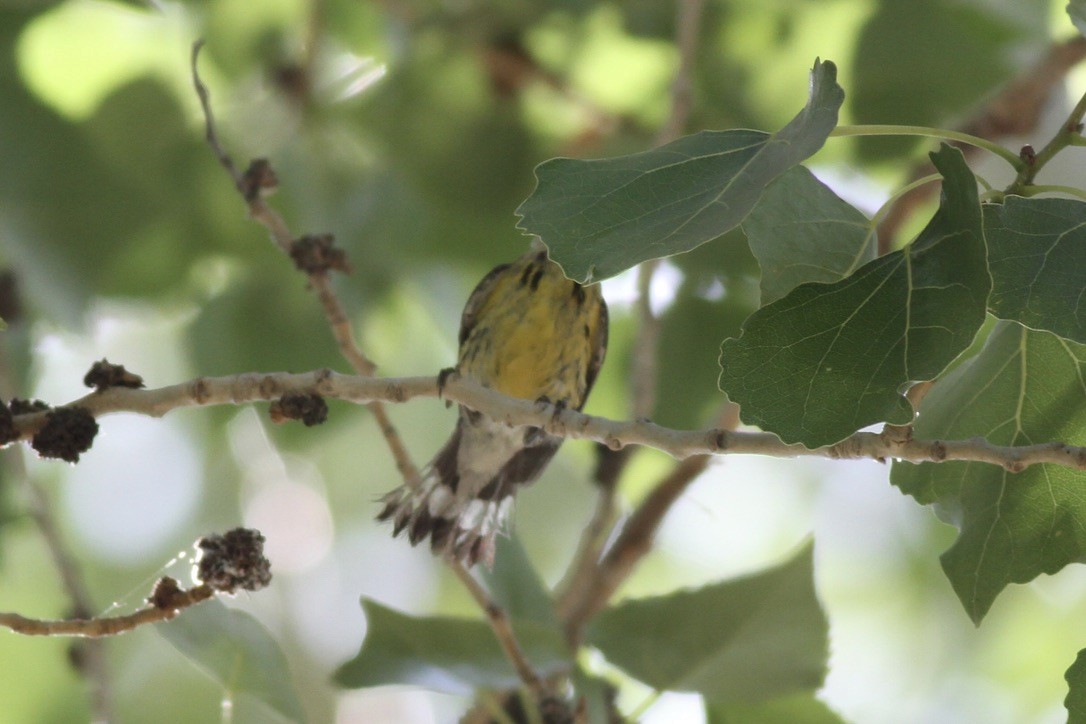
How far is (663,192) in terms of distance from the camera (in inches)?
76.5

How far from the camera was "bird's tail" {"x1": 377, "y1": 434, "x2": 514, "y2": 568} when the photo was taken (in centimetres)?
353

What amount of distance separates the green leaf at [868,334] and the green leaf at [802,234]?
177 mm

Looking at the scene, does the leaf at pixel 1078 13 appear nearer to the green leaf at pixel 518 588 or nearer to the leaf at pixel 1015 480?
the leaf at pixel 1015 480

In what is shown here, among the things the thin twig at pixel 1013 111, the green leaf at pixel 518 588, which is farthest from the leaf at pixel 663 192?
the thin twig at pixel 1013 111

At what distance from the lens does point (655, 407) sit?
4297 mm

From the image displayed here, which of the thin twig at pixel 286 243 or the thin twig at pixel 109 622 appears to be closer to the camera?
the thin twig at pixel 109 622

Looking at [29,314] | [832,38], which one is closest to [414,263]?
[29,314]

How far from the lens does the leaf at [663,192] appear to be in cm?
181

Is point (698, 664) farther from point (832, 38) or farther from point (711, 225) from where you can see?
point (832, 38)

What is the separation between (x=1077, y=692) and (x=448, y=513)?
2152 millimetres

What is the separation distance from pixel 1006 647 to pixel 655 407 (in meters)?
2.51

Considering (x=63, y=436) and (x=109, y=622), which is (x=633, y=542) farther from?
(x=63, y=436)

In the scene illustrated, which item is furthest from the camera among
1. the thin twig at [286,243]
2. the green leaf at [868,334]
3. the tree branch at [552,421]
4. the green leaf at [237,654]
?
the thin twig at [286,243]

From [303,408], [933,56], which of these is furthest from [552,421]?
[933,56]
